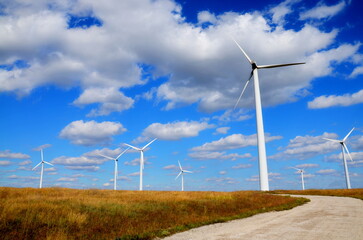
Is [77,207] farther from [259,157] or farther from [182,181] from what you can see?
[182,181]

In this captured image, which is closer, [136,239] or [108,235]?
[136,239]

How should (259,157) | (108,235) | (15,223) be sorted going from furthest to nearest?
(259,157) → (15,223) → (108,235)

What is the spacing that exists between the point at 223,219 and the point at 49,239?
887cm

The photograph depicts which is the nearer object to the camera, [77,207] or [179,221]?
[179,221]

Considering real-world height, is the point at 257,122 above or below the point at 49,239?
above

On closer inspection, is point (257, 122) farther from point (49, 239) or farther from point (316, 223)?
point (49, 239)

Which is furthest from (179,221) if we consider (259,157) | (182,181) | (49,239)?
(182,181)

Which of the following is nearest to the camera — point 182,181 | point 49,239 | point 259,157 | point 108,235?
point 49,239

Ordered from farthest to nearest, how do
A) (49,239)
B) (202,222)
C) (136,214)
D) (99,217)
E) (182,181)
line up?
(182,181)
(136,214)
(99,217)
(202,222)
(49,239)

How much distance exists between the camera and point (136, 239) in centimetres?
1059

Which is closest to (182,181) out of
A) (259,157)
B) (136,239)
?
(259,157)

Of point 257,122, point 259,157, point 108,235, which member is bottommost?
point 108,235

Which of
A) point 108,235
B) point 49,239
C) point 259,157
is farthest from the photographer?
point 259,157

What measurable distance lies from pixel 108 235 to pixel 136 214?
5261mm
